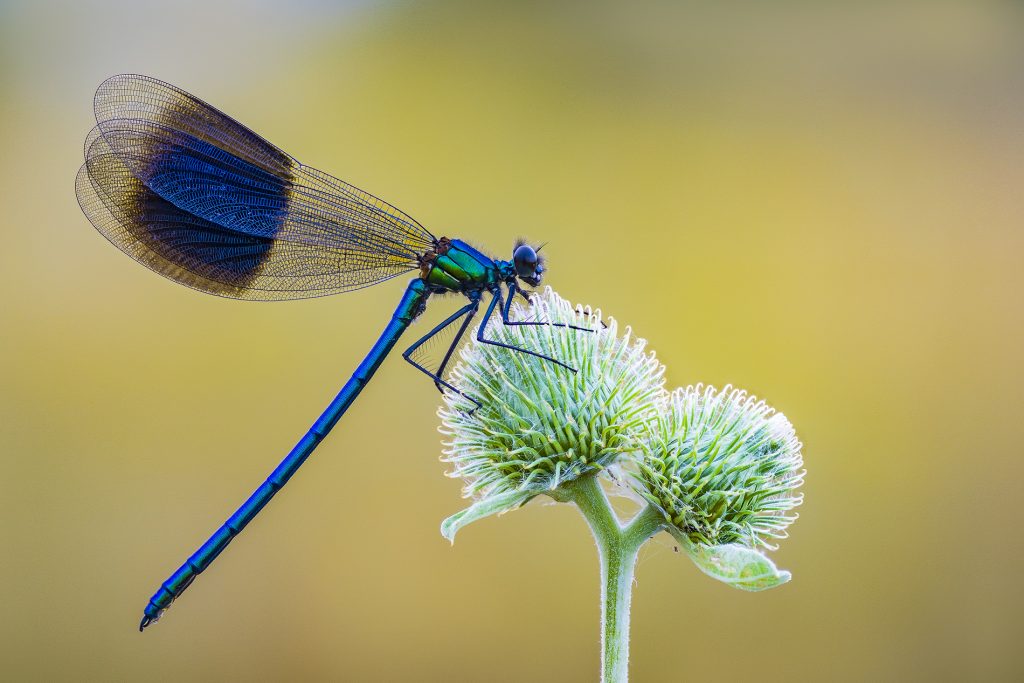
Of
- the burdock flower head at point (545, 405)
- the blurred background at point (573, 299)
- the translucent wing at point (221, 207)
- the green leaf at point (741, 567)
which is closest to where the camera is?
the green leaf at point (741, 567)

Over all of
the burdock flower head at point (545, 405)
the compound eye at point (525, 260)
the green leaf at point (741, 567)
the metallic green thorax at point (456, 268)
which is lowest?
the green leaf at point (741, 567)

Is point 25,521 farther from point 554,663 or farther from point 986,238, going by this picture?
point 986,238

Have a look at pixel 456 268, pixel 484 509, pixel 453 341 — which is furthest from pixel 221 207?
pixel 484 509

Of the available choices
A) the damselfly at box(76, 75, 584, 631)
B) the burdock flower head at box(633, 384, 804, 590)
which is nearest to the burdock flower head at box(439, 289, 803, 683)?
the burdock flower head at box(633, 384, 804, 590)

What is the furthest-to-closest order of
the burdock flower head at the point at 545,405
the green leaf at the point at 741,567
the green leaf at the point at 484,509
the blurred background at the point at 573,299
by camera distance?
the blurred background at the point at 573,299
the burdock flower head at the point at 545,405
the green leaf at the point at 484,509
the green leaf at the point at 741,567

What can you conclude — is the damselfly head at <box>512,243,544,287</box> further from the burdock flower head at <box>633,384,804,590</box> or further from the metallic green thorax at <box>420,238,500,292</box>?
the burdock flower head at <box>633,384,804,590</box>

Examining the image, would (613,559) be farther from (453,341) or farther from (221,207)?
(221,207)

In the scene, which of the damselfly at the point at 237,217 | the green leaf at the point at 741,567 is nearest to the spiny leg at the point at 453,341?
the damselfly at the point at 237,217

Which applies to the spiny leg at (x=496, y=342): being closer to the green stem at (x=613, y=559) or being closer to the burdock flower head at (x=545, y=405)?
the burdock flower head at (x=545, y=405)
